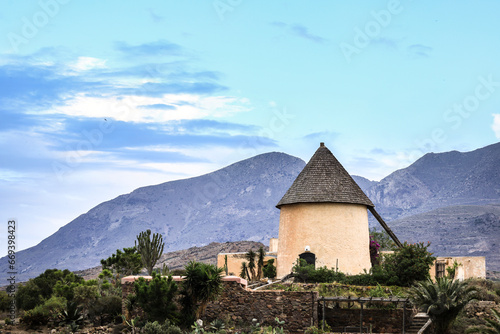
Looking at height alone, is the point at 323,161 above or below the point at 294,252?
above

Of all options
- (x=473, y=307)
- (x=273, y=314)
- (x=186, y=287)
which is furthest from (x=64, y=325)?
(x=473, y=307)

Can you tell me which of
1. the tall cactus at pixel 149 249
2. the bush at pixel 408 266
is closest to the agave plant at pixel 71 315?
the tall cactus at pixel 149 249

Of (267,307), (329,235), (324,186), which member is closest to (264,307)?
(267,307)

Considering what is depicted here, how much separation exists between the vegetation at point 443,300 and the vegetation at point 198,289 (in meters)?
8.81

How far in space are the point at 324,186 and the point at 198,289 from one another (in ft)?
51.8

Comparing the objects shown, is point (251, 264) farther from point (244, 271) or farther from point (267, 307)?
point (267, 307)

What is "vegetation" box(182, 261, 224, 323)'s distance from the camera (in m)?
32.0

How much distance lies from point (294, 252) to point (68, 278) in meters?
15.4

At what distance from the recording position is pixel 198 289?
32.2 metres

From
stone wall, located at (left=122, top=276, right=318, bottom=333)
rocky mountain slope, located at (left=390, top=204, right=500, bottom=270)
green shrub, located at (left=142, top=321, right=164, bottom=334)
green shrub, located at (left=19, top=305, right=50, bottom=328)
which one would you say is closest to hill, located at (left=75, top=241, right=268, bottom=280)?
rocky mountain slope, located at (left=390, top=204, right=500, bottom=270)

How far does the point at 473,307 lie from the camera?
33750 millimetres

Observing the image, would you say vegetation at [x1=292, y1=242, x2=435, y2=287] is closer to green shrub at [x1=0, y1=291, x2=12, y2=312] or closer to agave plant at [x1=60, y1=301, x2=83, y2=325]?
agave plant at [x1=60, y1=301, x2=83, y2=325]

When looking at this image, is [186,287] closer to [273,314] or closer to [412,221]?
[273,314]

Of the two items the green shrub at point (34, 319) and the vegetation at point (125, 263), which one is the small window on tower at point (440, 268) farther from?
the green shrub at point (34, 319)
